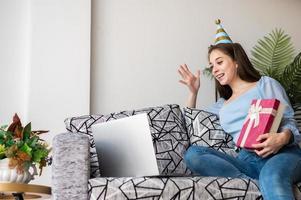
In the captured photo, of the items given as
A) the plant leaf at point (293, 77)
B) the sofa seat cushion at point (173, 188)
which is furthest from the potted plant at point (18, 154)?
the plant leaf at point (293, 77)

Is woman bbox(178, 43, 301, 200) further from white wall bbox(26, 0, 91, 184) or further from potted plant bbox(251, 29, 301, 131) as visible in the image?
white wall bbox(26, 0, 91, 184)

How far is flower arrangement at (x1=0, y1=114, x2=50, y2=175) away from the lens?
2193 mm

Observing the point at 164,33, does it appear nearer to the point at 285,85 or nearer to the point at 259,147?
the point at 285,85

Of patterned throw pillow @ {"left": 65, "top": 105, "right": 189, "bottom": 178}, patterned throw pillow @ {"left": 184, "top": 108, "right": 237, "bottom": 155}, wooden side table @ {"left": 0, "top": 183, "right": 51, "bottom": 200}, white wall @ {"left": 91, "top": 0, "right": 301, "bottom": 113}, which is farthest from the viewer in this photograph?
white wall @ {"left": 91, "top": 0, "right": 301, "bottom": 113}

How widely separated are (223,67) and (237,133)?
0.37m

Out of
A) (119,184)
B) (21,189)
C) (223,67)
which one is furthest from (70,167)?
(223,67)

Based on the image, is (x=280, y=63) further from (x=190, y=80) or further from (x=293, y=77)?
(x=190, y=80)

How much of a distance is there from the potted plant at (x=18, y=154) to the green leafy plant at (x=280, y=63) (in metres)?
1.59

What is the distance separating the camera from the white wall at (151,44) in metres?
3.20

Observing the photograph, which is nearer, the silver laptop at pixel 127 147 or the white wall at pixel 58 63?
the silver laptop at pixel 127 147

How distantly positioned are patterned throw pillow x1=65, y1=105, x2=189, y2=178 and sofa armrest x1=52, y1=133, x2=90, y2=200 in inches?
16.4

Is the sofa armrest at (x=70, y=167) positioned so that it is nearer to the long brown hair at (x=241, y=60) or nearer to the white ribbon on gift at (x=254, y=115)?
the white ribbon on gift at (x=254, y=115)

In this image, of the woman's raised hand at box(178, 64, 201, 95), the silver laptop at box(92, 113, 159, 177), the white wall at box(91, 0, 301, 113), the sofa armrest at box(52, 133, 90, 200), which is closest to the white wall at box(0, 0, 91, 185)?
the white wall at box(91, 0, 301, 113)

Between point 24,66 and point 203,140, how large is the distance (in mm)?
1215
